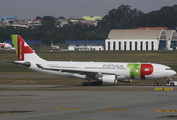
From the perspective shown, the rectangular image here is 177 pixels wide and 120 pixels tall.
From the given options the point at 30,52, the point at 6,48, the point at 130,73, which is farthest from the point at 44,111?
the point at 6,48

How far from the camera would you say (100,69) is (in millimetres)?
50531

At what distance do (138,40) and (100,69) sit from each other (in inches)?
4496

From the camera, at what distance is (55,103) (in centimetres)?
3109

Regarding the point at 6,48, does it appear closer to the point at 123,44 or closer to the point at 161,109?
the point at 123,44

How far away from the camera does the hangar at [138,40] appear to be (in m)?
161

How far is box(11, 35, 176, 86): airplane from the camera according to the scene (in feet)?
161

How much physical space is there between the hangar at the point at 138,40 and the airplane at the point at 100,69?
111223 millimetres

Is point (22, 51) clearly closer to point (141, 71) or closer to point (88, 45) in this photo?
point (141, 71)

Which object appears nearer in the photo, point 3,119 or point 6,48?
point 3,119

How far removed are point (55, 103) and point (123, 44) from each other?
441ft

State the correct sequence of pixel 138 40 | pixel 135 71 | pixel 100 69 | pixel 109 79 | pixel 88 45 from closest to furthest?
pixel 109 79 → pixel 135 71 → pixel 100 69 → pixel 138 40 → pixel 88 45

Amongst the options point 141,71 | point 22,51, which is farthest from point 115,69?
point 22,51

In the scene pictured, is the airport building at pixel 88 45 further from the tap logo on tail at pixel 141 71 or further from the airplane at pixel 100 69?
the tap logo on tail at pixel 141 71

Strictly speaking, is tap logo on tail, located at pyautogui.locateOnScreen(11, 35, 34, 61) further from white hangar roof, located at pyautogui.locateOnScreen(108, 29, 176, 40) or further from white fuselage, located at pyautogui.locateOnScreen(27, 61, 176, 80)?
white hangar roof, located at pyautogui.locateOnScreen(108, 29, 176, 40)
